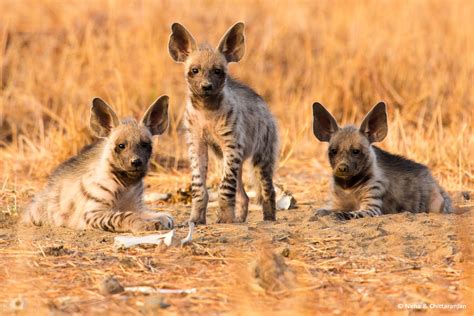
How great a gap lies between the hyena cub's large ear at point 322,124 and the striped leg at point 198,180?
99 centimetres

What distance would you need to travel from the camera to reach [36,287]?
5.44 metres

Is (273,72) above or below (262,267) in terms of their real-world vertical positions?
above

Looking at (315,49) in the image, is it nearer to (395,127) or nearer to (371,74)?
(371,74)

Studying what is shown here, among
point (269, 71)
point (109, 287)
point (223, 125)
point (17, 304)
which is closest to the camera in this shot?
point (17, 304)

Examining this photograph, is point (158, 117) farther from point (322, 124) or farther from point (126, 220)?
point (322, 124)

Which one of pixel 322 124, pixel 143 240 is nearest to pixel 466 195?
pixel 322 124

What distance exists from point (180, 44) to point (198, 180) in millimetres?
1093

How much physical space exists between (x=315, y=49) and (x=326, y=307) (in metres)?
10.1

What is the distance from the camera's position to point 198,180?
7.67 m

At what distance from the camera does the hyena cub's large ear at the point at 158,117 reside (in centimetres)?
771

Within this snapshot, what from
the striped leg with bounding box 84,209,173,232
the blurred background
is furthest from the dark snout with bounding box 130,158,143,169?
the blurred background

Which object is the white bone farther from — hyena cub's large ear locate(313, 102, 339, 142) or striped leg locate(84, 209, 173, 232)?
hyena cub's large ear locate(313, 102, 339, 142)

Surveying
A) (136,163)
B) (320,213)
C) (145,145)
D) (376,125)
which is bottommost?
(320,213)

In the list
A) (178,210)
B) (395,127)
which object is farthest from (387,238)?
(395,127)
